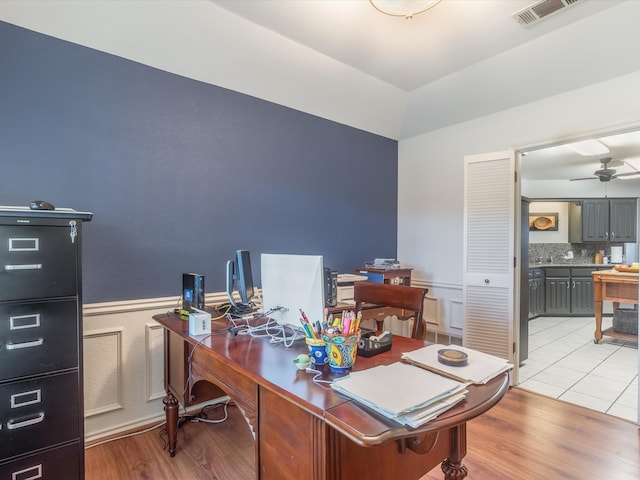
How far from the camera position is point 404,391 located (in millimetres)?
971

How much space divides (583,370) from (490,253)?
1726mm

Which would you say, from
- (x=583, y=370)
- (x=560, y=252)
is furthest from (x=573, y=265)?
(x=583, y=370)

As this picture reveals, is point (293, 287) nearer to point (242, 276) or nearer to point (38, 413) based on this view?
point (242, 276)

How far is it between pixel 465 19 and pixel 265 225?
2.13 metres

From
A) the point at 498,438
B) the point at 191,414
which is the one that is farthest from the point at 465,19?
the point at 191,414

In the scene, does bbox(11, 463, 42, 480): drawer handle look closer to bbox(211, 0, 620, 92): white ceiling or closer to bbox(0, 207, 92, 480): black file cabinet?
bbox(0, 207, 92, 480): black file cabinet

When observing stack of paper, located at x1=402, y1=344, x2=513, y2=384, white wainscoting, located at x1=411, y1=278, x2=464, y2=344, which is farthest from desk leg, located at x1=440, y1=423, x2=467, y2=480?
white wainscoting, located at x1=411, y1=278, x2=464, y2=344

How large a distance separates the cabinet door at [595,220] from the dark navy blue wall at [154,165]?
5.65 metres

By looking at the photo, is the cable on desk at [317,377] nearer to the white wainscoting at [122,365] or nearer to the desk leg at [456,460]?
the desk leg at [456,460]

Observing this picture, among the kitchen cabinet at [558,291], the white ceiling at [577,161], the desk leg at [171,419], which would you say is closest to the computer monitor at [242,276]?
the desk leg at [171,419]

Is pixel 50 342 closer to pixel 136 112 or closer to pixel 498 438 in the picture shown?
pixel 136 112

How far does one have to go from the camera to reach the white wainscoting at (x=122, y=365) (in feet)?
7.09

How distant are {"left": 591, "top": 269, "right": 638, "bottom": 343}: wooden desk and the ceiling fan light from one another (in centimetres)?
165

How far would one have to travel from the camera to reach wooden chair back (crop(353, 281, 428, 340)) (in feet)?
6.31
